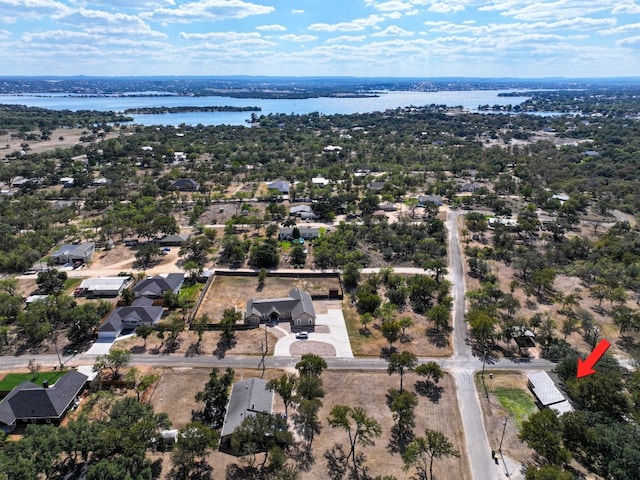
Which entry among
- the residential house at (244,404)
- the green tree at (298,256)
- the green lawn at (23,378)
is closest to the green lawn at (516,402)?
the residential house at (244,404)

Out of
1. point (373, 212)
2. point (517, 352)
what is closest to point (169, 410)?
point (517, 352)

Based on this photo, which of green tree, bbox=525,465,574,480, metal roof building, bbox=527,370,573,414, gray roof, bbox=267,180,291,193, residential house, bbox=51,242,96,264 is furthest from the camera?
gray roof, bbox=267,180,291,193

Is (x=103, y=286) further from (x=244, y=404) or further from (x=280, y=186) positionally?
(x=280, y=186)

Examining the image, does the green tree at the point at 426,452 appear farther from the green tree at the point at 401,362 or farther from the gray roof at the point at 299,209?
the gray roof at the point at 299,209

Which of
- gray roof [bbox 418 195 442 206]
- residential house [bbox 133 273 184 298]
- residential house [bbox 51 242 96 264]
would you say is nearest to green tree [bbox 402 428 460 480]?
residential house [bbox 133 273 184 298]

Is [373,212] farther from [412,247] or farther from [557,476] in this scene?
[557,476]

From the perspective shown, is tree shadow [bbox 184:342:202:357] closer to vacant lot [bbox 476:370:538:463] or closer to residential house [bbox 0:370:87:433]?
residential house [bbox 0:370:87:433]

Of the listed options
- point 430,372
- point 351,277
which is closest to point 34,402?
point 430,372
